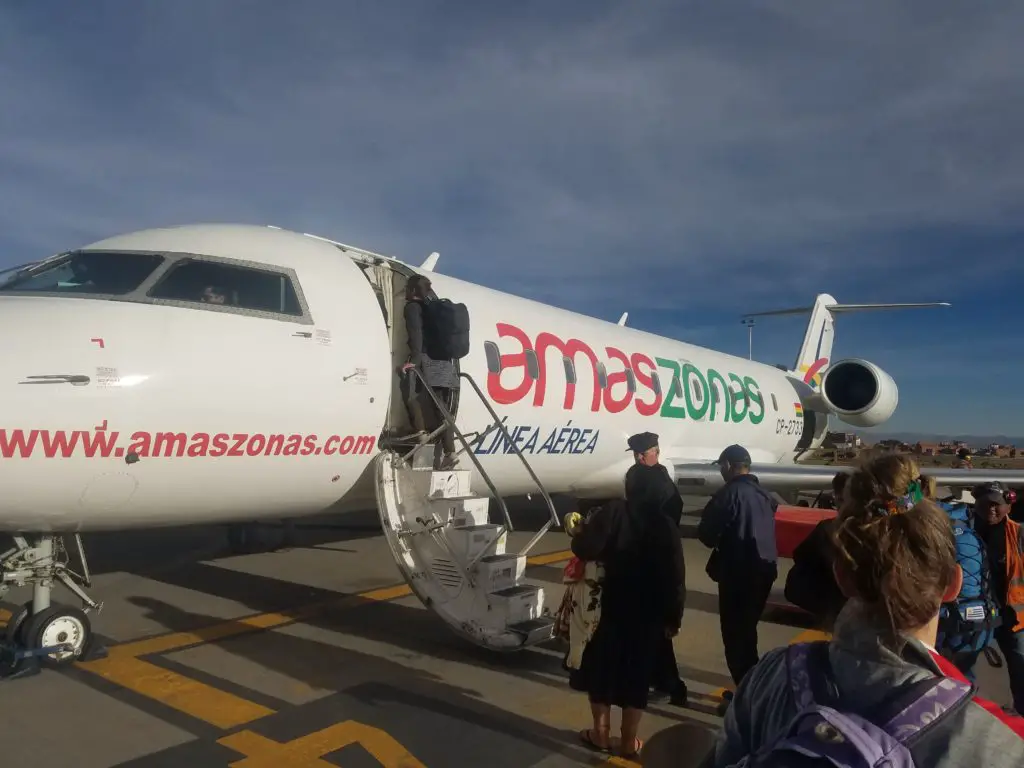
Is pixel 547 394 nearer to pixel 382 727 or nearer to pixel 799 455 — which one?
pixel 382 727

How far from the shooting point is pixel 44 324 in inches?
188

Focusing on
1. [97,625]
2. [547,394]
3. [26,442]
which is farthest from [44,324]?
[547,394]

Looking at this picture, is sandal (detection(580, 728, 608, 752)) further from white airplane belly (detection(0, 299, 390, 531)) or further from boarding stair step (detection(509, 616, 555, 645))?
white airplane belly (detection(0, 299, 390, 531))

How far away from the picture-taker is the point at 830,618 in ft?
11.7

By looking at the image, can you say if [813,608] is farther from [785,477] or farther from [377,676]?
[785,477]

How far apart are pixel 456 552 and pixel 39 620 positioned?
2927 mm

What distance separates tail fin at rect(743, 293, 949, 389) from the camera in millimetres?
20734

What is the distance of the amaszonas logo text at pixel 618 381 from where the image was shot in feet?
27.8

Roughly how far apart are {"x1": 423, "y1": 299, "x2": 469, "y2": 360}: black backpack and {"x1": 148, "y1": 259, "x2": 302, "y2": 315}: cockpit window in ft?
3.97

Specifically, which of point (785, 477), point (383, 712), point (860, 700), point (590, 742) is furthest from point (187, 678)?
point (785, 477)

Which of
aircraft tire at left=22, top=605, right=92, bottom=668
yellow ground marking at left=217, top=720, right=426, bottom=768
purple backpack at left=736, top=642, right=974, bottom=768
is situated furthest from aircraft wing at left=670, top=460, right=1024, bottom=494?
purple backpack at left=736, top=642, right=974, bottom=768

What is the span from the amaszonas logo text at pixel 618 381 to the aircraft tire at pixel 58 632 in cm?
412

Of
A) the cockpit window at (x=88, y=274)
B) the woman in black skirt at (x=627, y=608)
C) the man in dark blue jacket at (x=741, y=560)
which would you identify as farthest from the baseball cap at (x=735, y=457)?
the cockpit window at (x=88, y=274)

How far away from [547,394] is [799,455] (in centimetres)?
1205
